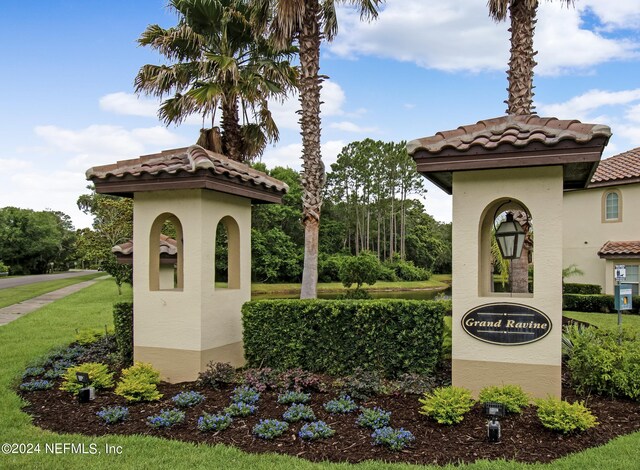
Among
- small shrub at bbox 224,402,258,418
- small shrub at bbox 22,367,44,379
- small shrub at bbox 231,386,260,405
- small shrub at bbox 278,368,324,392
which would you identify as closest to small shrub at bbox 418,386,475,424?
small shrub at bbox 278,368,324,392

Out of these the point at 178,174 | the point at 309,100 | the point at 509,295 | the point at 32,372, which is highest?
the point at 309,100

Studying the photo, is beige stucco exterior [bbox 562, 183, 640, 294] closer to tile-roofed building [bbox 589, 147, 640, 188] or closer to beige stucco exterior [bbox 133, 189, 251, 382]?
tile-roofed building [bbox 589, 147, 640, 188]

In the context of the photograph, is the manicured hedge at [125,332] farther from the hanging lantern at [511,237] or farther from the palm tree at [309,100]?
the hanging lantern at [511,237]

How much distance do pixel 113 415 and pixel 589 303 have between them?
18.0m

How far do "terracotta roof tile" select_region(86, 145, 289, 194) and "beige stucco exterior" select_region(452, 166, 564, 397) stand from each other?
323cm

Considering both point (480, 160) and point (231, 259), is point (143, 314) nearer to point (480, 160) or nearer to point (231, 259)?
point (231, 259)

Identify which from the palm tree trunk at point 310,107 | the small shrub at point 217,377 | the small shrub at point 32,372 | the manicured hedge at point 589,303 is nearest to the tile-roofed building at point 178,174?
the small shrub at point 217,377

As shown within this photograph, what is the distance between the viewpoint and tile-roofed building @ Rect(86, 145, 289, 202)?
6.45 metres

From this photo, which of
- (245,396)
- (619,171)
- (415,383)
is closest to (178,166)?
(245,396)

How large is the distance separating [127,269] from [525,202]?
965cm

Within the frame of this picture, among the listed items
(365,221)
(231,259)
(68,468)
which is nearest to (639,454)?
(68,468)

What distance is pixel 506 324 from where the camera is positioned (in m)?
5.47

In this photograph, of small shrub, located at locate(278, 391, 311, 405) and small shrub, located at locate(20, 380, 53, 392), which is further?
small shrub, located at locate(20, 380, 53, 392)

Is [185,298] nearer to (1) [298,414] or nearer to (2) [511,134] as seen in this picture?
(1) [298,414]
